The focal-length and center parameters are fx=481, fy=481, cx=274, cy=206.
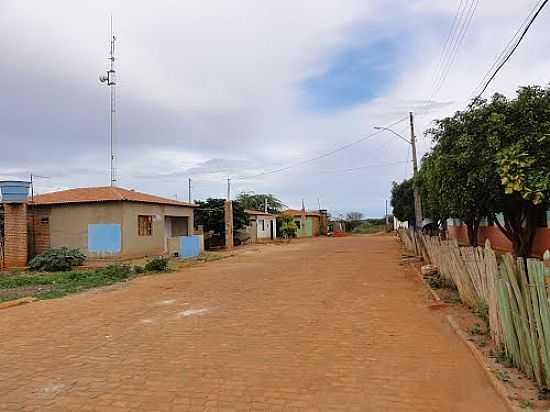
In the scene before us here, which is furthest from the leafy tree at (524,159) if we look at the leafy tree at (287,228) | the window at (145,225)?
the leafy tree at (287,228)

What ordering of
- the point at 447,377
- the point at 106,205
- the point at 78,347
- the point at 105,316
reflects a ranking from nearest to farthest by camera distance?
the point at 447,377, the point at 78,347, the point at 105,316, the point at 106,205

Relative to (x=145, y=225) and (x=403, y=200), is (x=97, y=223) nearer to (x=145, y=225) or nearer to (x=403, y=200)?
(x=145, y=225)

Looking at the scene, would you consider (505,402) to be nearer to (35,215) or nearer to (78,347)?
(78,347)

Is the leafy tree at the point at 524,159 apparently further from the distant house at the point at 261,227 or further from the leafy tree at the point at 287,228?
the leafy tree at the point at 287,228

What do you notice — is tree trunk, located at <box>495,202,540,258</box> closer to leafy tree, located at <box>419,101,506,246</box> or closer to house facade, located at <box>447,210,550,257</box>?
leafy tree, located at <box>419,101,506,246</box>

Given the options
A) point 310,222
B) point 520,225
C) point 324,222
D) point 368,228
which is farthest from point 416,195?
point 368,228

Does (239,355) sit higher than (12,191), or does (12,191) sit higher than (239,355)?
(12,191)

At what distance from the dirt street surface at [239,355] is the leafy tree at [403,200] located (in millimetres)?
25092

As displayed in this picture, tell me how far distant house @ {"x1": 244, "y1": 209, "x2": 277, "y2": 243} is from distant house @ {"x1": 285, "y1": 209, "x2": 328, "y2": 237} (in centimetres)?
554

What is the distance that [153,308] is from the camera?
10859mm

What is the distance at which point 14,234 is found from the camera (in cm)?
2378

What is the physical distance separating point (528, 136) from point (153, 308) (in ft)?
28.3

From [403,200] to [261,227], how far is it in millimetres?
20790

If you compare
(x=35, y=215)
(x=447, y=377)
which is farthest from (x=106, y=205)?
(x=447, y=377)
